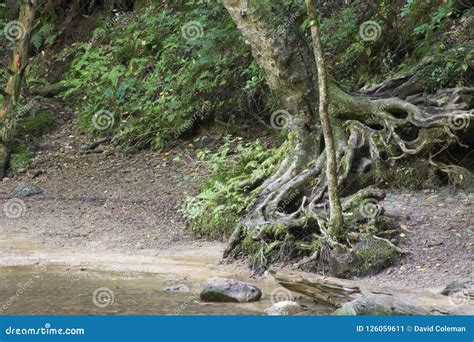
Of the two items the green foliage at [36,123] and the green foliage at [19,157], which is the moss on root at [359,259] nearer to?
the green foliage at [19,157]

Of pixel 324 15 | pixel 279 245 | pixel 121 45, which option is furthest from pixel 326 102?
pixel 121 45

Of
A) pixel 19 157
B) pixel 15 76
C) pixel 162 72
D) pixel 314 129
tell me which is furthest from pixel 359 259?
pixel 162 72

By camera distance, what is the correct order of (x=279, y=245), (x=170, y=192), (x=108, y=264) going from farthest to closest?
(x=170, y=192) < (x=108, y=264) < (x=279, y=245)

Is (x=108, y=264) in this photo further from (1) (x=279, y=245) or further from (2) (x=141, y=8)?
(2) (x=141, y=8)

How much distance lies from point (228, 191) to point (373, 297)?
5.00 metres

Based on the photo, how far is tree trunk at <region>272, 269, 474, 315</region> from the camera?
630cm

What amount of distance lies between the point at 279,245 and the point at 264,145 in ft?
16.8

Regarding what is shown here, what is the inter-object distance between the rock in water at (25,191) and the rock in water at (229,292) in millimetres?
7803

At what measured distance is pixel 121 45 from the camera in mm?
19703

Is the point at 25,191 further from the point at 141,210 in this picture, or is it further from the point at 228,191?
the point at 228,191

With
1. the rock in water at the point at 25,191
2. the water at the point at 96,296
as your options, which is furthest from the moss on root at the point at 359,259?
the rock in water at the point at 25,191

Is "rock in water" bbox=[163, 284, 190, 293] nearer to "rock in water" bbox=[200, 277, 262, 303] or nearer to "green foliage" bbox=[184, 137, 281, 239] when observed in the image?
"rock in water" bbox=[200, 277, 262, 303]

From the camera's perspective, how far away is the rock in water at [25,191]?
14.6m

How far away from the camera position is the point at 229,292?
762 centimetres
